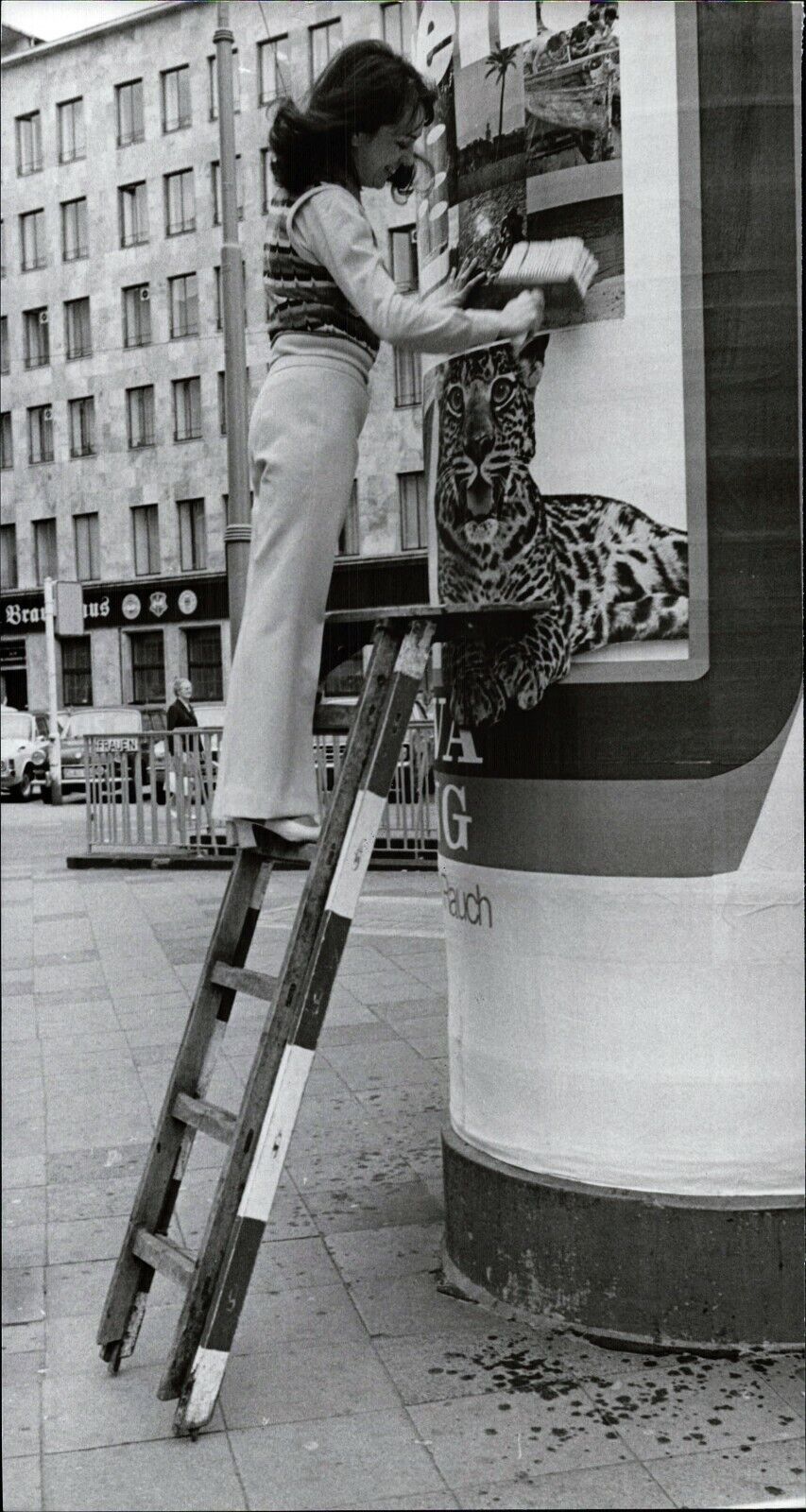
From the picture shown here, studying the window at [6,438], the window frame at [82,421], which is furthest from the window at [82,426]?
the window at [6,438]

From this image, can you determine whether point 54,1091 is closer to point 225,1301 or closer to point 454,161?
point 225,1301

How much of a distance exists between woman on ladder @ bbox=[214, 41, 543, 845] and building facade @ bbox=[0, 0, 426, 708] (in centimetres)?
9

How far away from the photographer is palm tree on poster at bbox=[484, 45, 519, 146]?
3633 millimetres

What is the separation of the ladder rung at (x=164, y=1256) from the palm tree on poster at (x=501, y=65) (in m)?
2.48

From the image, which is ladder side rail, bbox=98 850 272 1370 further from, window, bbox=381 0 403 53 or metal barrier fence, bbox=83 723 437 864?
metal barrier fence, bbox=83 723 437 864

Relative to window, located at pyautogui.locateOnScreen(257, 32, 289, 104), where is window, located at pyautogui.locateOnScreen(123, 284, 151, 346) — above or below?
below

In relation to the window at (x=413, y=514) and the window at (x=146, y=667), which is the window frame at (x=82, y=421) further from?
the window at (x=413, y=514)

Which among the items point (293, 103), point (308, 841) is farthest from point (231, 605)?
point (293, 103)

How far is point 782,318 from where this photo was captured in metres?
3.41

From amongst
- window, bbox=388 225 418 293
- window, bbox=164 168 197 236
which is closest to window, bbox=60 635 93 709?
window, bbox=164 168 197 236

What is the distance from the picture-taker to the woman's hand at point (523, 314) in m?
3.46

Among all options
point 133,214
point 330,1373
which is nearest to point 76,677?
point 133,214

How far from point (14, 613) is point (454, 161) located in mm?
1654

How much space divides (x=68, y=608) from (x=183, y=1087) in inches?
46.9
